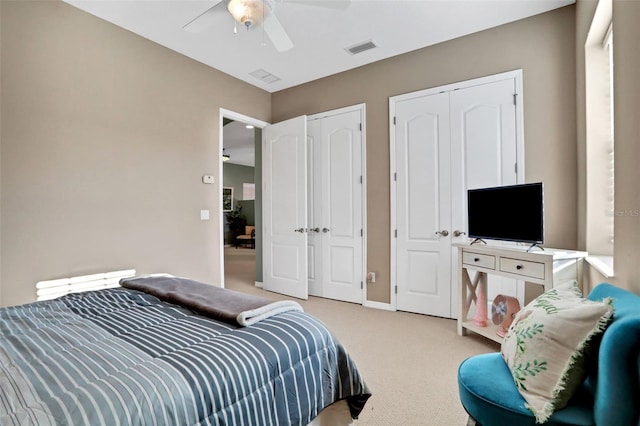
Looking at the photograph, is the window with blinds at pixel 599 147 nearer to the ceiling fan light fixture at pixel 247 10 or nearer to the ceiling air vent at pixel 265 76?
the ceiling fan light fixture at pixel 247 10

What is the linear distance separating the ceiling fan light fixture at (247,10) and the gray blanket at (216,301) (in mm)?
1798

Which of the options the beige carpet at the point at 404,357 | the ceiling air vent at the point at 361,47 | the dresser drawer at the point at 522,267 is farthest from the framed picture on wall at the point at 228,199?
the dresser drawer at the point at 522,267

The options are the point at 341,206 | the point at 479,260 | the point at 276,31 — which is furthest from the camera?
the point at 341,206

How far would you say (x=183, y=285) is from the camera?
191cm

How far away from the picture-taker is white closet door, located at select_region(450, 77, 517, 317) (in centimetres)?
295

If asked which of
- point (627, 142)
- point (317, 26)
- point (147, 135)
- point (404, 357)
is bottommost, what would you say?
point (404, 357)

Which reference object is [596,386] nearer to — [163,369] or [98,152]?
[163,369]

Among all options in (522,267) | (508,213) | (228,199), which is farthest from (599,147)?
(228,199)

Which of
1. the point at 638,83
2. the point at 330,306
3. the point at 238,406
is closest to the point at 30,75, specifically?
the point at 238,406

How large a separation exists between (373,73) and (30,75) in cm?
319

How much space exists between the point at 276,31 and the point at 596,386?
2638 millimetres

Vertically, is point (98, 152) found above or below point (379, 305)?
above

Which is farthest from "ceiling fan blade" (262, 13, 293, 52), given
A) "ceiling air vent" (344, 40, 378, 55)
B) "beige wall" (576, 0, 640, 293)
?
"beige wall" (576, 0, 640, 293)

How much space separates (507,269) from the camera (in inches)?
95.1
